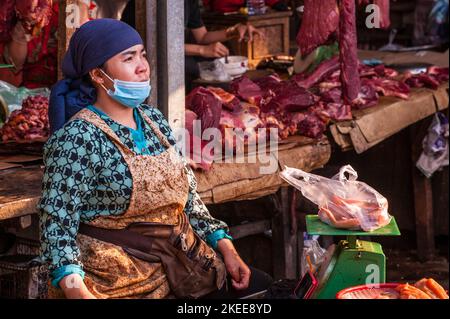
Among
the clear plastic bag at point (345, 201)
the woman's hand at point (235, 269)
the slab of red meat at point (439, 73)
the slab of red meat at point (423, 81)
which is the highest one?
the slab of red meat at point (439, 73)

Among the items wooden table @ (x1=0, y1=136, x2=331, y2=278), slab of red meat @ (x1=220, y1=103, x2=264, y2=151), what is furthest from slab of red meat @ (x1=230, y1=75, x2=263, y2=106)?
wooden table @ (x1=0, y1=136, x2=331, y2=278)

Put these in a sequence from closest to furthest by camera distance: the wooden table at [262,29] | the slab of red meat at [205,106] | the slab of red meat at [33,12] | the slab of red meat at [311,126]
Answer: the slab of red meat at [33,12], the slab of red meat at [205,106], the slab of red meat at [311,126], the wooden table at [262,29]

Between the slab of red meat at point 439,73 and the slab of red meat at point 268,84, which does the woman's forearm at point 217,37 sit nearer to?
the slab of red meat at point 268,84

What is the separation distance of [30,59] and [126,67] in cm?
279

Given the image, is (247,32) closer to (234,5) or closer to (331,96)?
(331,96)

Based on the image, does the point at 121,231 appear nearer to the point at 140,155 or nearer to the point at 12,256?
the point at 140,155

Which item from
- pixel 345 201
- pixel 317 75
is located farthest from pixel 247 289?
pixel 317 75

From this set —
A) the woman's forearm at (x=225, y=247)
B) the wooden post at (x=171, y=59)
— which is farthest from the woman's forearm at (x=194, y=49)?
the woman's forearm at (x=225, y=247)

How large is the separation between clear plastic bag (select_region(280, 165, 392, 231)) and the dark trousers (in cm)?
77

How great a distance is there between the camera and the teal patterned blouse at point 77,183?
3574 mm

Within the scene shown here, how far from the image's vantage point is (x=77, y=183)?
143 inches

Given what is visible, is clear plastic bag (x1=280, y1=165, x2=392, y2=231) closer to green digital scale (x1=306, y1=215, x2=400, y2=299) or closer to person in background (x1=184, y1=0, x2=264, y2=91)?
green digital scale (x1=306, y1=215, x2=400, y2=299)

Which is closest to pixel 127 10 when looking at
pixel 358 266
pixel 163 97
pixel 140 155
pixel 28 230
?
pixel 163 97

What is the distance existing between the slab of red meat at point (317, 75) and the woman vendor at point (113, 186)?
2992 millimetres
